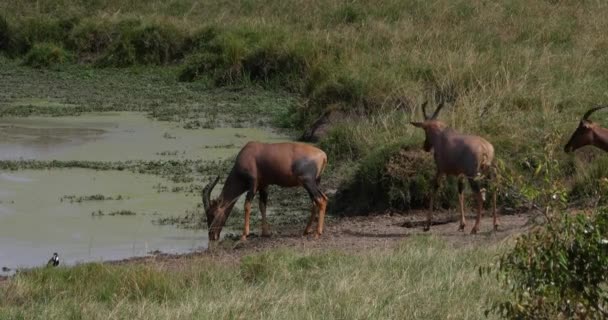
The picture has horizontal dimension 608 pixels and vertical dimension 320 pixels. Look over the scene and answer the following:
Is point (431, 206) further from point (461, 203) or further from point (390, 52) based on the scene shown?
point (390, 52)

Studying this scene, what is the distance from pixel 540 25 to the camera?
26.7 m

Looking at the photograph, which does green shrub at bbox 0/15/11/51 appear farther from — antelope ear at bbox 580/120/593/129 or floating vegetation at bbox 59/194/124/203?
antelope ear at bbox 580/120/593/129

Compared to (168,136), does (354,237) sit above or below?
above

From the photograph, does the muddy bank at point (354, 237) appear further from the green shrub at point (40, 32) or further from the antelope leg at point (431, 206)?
the green shrub at point (40, 32)

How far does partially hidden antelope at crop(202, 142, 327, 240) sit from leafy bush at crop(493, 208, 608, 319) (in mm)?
6375

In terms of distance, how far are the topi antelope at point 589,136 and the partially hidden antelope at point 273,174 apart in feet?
9.61

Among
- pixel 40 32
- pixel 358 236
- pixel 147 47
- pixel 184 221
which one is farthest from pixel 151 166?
pixel 40 32

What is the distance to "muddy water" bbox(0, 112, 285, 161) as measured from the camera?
18.0 m

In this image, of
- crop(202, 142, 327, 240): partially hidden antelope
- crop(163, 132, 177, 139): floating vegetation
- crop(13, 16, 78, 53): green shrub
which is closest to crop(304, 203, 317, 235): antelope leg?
crop(202, 142, 327, 240): partially hidden antelope

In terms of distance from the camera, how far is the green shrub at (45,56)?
2914 centimetres

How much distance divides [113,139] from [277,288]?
10441 mm

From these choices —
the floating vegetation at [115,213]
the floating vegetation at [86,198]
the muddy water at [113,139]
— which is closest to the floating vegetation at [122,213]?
the floating vegetation at [115,213]

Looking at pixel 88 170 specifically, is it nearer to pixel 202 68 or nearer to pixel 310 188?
pixel 310 188

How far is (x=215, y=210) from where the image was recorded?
13.0 meters
